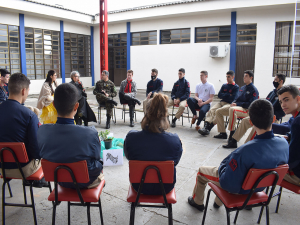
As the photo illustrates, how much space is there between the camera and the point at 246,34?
989 cm

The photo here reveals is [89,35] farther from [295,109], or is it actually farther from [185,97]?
[295,109]

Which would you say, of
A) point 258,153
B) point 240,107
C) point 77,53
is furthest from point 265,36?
point 77,53

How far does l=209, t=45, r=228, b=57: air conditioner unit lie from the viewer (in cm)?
997

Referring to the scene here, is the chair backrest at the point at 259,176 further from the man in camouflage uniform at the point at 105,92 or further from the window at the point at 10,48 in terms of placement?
the window at the point at 10,48

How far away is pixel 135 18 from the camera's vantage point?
1204 centimetres

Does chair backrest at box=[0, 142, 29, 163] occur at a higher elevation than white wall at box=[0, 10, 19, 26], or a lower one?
lower

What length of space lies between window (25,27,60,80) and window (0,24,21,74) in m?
0.47

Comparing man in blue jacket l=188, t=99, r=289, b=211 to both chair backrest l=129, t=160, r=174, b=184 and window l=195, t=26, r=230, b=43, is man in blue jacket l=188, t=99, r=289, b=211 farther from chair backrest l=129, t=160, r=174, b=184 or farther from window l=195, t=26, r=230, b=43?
window l=195, t=26, r=230, b=43

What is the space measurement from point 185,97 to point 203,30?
19.1 feet

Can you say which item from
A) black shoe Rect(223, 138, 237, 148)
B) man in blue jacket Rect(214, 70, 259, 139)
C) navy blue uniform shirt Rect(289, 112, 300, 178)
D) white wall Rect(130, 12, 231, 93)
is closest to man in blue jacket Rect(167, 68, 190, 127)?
man in blue jacket Rect(214, 70, 259, 139)

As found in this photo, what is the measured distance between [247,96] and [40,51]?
33.5 feet

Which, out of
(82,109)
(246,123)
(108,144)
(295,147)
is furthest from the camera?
(82,109)

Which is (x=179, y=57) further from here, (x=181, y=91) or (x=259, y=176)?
(x=259, y=176)

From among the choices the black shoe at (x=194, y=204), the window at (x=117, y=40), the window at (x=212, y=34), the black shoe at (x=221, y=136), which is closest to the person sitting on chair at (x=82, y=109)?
the black shoe at (x=221, y=136)
